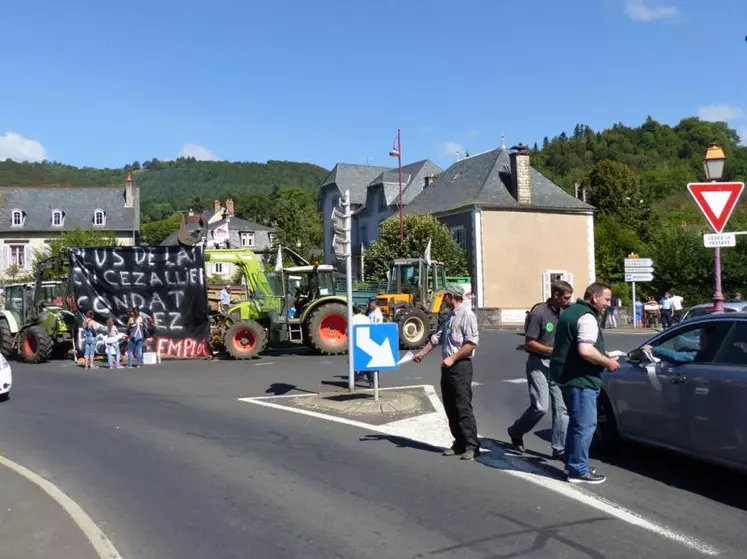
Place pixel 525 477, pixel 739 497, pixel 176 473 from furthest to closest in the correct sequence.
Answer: pixel 176 473
pixel 525 477
pixel 739 497

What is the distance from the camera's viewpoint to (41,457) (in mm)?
8352

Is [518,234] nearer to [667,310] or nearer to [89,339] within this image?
[667,310]

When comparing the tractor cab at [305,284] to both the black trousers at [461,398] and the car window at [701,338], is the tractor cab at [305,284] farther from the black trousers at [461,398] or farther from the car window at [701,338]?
the car window at [701,338]

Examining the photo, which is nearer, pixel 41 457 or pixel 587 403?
pixel 587 403

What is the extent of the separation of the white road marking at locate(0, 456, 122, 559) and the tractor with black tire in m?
14.0

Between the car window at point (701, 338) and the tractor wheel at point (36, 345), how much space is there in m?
16.6

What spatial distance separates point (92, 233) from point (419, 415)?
4497 cm

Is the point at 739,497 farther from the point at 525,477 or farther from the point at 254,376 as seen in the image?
the point at 254,376

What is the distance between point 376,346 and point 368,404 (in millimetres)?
964

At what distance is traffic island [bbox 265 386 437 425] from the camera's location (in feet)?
34.8

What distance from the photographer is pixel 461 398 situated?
25.0ft

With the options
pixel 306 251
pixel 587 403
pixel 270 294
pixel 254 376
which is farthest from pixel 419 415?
pixel 306 251

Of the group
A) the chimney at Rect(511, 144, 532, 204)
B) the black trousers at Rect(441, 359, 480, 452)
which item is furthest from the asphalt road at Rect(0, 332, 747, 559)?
the chimney at Rect(511, 144, 532, 204)

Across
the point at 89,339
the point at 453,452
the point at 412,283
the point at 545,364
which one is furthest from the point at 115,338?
the point at 545,364
